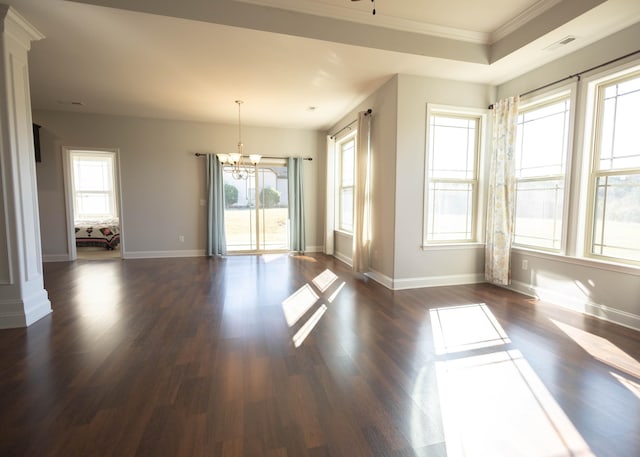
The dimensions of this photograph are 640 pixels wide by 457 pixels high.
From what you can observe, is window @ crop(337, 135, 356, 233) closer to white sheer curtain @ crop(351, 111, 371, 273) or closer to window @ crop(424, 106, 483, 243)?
white sheer curtain @ crop(351, 111, 371, 273)

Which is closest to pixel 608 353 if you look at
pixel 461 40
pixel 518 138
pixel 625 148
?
pixel 625 148

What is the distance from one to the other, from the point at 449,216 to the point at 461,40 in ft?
7.44

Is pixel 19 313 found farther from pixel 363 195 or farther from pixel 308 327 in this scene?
pixel 363 195

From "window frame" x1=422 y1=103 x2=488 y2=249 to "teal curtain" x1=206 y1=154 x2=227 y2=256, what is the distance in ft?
14.3

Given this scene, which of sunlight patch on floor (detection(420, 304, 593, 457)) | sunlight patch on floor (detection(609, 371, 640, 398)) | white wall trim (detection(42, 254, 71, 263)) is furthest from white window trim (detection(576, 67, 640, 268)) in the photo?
white wall trim (detection(42, 254, 71, 263))

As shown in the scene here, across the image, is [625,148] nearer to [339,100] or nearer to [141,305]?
[339,100]

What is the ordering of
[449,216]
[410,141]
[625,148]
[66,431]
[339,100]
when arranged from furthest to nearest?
1. [339,100]
2. [449,216]
3. [410,141]
4. [625,148]
5. [66,431]

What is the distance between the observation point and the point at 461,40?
357cm

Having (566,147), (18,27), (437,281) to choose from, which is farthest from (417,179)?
(18,27)

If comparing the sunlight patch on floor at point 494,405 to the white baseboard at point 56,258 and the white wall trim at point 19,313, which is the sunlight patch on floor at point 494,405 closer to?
the white wall trim at point 19,313

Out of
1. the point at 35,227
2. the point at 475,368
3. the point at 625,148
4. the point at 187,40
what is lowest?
the point at 475,368

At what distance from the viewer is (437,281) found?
431 centimetres

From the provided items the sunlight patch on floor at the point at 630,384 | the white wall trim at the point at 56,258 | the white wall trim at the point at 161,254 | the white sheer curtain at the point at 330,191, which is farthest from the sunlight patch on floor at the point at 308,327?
the white wall trim at the point at 56,258

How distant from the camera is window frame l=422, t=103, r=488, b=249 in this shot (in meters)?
4.14
